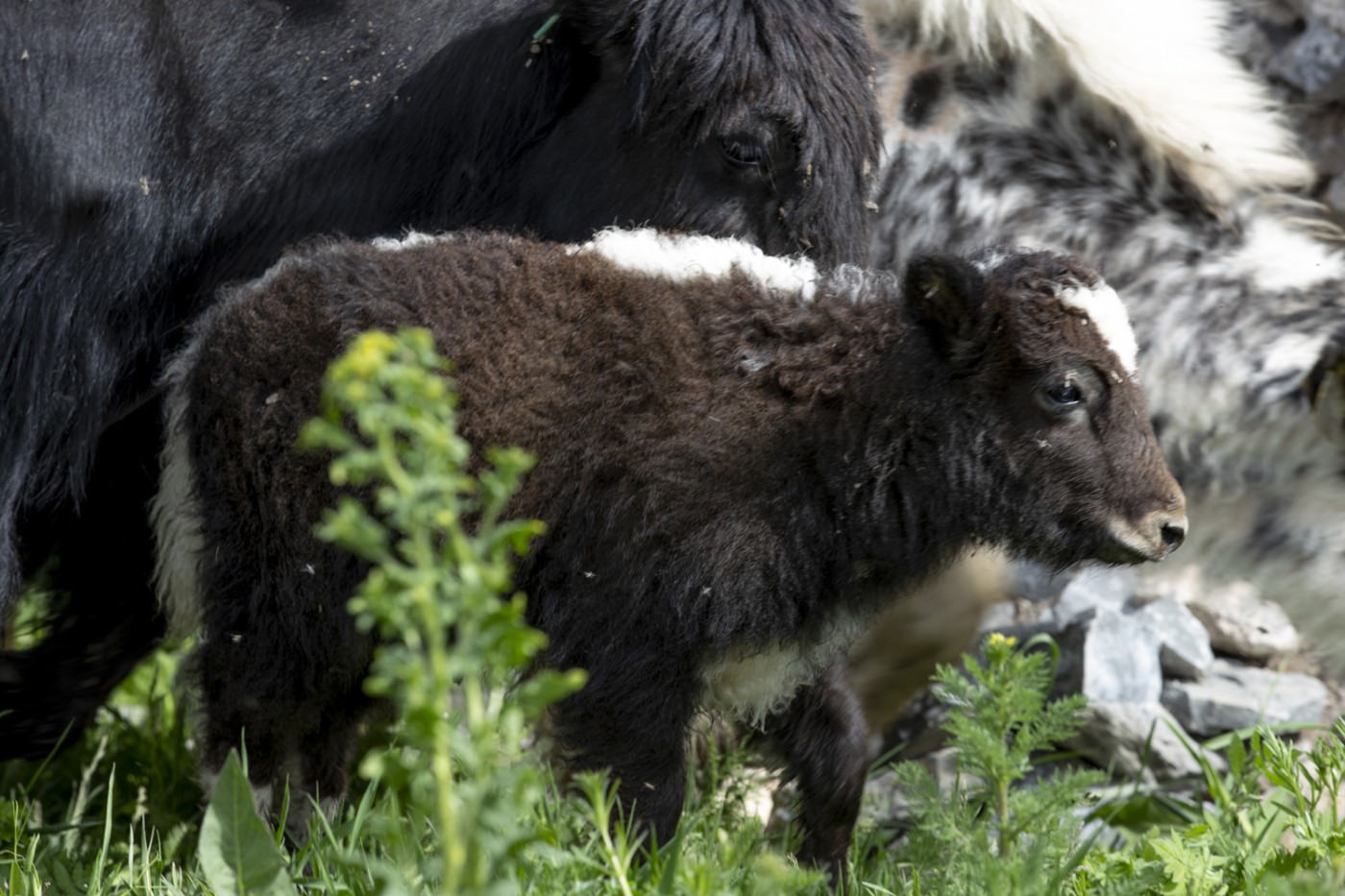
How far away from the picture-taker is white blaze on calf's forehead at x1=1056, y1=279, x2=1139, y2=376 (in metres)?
2.74

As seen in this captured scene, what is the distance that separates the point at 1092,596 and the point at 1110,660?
32cm

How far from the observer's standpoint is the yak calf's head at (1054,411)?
2.72m

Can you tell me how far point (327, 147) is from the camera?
11.4 feet

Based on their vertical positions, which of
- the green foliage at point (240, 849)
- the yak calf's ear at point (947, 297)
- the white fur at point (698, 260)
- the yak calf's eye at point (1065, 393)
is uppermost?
the yak calf's ear at point (947, 297)

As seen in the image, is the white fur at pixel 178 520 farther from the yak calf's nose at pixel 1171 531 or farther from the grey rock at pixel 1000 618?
the grey rock at pixel 1000 618

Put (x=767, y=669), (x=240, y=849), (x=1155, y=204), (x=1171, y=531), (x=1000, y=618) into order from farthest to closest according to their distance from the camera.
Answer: (x=1000, y=618), (x=1155, y=204), (x=767, y=669), (x=1171, y=531), (x=240, y=849)

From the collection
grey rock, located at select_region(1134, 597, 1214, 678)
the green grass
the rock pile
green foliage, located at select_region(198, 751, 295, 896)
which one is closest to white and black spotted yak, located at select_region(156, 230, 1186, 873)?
the green grass

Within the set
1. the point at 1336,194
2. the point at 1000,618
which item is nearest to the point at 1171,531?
the point at 1000,618

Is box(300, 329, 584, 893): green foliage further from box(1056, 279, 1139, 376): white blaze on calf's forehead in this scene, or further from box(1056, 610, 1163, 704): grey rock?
box(1056, 610, 1163, 704): grey rock

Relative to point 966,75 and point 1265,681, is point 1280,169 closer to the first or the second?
point 966,75

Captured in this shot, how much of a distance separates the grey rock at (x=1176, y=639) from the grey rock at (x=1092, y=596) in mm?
66

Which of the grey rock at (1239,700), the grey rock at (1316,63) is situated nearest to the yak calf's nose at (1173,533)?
the grey rock at (1239,700)

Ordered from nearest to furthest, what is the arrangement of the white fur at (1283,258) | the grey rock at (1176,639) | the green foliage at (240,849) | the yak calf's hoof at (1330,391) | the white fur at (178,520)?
the green foliage at (240,849), the white fur at (178,520), the yak calf's hoof at (1330,391), the white fur at (1283,258), the grey rock at (1176,639)

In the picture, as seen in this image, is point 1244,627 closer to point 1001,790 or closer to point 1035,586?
point 1035,586
